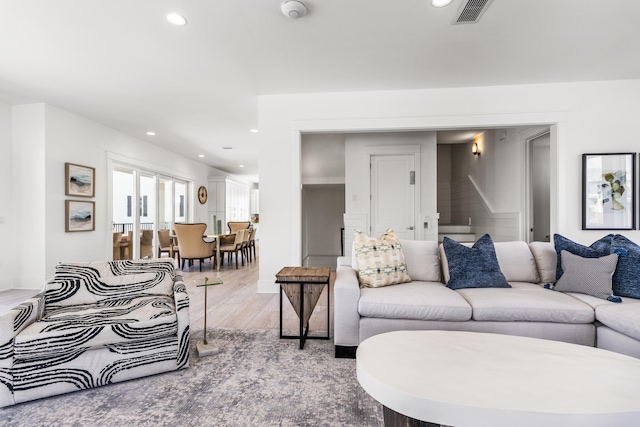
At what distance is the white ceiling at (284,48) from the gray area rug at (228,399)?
8.60 feet

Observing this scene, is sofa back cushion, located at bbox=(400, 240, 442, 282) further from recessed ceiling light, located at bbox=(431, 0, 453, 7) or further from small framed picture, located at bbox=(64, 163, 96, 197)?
small framed picture, located at bbox=(64, 163, 96, 197)

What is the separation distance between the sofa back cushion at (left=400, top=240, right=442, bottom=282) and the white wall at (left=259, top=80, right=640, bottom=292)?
1687 mm

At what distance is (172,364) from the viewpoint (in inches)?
78.7

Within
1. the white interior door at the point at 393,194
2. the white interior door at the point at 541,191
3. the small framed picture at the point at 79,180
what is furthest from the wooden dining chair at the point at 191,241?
the white interior door at the point at 541,191

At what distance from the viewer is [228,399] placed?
5.65 ft

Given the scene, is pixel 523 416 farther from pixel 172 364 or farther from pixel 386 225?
pixel 386 225

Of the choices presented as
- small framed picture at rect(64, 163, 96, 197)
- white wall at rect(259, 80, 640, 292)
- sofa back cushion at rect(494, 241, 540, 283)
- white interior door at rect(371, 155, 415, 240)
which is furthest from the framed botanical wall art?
small framed picture at rect(64, 163, 96, 197)

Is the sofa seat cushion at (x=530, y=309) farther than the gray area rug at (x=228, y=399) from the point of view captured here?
Yes

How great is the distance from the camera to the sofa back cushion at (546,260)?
2682 mm

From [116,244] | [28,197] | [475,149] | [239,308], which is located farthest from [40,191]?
[475,149]

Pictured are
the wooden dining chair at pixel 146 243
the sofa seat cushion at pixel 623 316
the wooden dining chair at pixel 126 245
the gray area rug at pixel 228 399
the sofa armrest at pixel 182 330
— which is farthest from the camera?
the wooden dining chair at pixel 146 243

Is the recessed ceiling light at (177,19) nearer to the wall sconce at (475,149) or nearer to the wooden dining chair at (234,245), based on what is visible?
the wooden dining chair at (234,245)

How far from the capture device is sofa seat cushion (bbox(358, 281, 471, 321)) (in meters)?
2.11

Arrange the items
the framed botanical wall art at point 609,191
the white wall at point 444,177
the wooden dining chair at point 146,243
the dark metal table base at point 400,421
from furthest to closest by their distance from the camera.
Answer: the white wall at point 444,177, the wooden dining chair at point 146,243, the framed botanical wall art at point 609,191, the dark metal table base at point 400,421
